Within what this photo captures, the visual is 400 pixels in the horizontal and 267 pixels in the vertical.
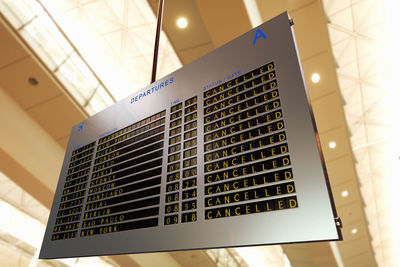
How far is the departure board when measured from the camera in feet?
6.08

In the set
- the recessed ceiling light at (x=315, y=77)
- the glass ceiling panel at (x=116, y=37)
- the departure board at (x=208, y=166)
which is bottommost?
Result: the departure board at (x=208, y=166)

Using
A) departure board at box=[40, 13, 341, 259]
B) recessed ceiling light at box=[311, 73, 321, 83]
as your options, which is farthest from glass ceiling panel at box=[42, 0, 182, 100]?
departure board at box=[40, 13, 341, 259]

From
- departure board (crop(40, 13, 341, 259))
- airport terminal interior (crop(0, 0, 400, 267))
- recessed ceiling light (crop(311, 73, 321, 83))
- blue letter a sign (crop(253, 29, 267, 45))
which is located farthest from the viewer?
recessed ceiling light (crop(311, 73, 321, 83))

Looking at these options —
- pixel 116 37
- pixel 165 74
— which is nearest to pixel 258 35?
pixel 165 74

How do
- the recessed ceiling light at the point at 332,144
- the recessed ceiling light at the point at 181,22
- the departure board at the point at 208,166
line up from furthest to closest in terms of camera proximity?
the recessed ceiling light at the point at 332,144 < the recessed ceiling light at the point at 181,22 < the departure board at the point at 208,166

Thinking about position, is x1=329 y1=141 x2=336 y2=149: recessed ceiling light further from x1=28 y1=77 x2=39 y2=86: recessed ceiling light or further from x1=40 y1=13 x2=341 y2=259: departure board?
x1=28 y1=77 x2=39 y2=86: recessed ceiling light

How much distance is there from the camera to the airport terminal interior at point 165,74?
19.2 ft

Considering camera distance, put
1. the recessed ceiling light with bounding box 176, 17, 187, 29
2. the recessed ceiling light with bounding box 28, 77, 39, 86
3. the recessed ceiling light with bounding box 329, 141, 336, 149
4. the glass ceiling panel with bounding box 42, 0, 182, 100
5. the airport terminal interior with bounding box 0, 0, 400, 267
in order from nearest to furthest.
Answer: the recessed ceiling light with bounding box 176, 17, 187, 29
the airport terminal interior with bounding box 0, 0, 400, 267
the recessed ceiling light with bounding box 28, 77, 39, 86
the recessed ceiling light with bounding box 329, 141, 336, 149
the glass ceiling panel with bounding box 42, 0, 182, 100

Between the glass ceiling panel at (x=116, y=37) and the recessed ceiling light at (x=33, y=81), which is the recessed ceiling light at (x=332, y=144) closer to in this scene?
the glass ceiling panel at (x=116, y=37)

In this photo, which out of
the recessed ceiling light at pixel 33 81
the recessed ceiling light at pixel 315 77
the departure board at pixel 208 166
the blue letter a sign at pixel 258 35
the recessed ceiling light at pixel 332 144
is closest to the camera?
the departure board at pixel 208 166

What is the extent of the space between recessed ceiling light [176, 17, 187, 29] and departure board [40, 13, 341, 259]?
8.93ft

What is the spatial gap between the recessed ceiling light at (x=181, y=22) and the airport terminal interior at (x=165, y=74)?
3cm

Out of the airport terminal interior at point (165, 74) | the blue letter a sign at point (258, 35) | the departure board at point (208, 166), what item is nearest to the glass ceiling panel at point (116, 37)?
the airport terminal interior at point (165, 74)

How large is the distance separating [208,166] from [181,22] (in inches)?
159
